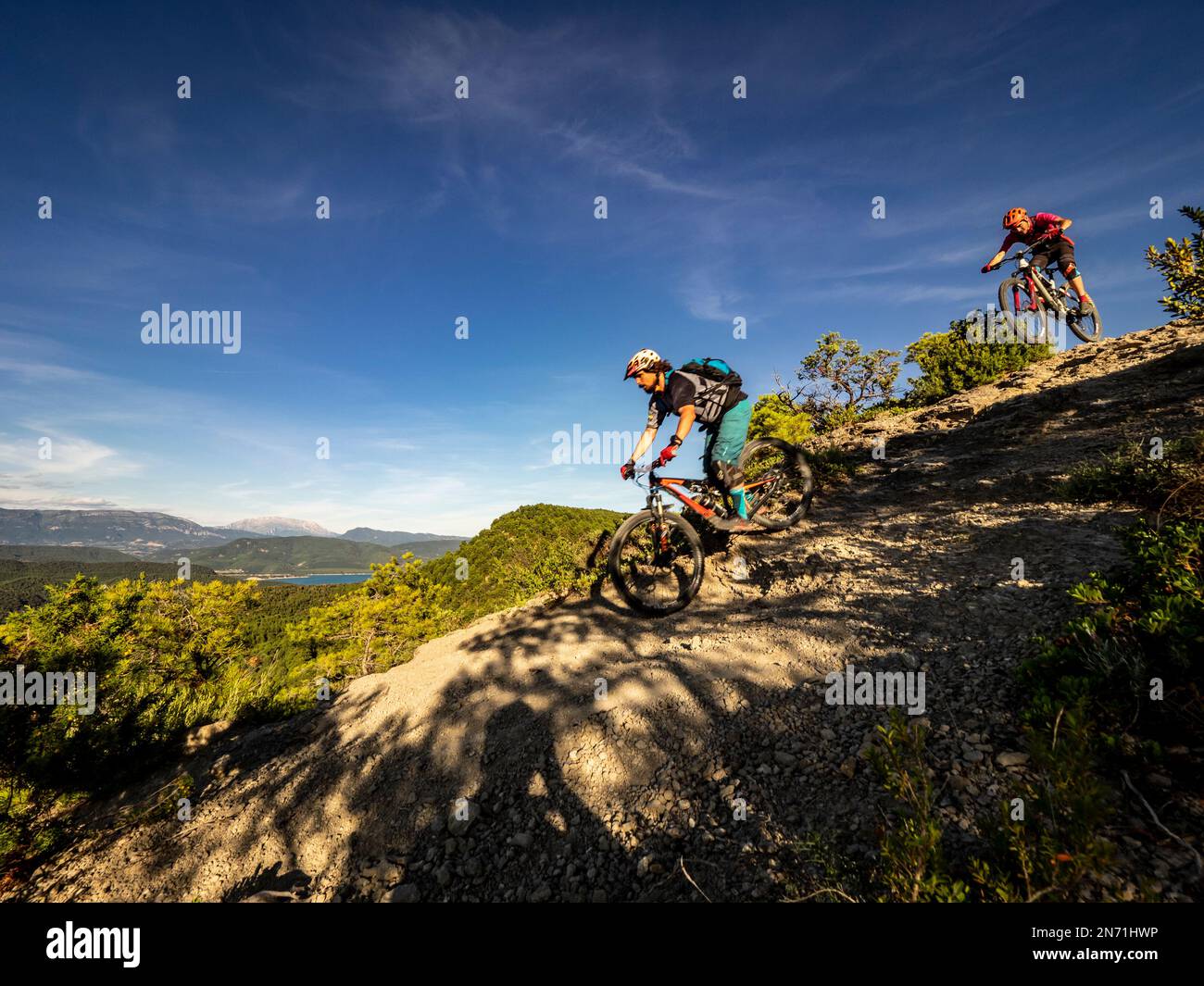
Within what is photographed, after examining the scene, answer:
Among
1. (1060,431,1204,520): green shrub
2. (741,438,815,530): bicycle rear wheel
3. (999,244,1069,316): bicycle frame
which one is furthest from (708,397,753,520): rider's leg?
(999,244,1069,316): bicycle frame

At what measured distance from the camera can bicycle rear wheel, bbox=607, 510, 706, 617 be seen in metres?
6.36

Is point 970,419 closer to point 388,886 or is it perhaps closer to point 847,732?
point 847,732

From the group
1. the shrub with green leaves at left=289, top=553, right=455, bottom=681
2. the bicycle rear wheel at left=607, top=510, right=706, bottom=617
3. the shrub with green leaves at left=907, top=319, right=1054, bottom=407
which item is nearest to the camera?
the bicycle rear wheel at left=607, top=510, right=706, bottom=617

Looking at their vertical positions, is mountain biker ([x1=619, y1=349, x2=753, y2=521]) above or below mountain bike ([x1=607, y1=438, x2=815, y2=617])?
above

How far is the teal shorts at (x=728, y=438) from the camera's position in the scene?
7.01 meters

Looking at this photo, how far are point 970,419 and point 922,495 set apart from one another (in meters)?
5.72

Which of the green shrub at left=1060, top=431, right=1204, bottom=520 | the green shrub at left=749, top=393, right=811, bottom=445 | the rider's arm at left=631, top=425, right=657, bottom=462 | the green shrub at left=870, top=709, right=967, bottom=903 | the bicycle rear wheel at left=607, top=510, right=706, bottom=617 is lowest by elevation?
the green shrub at left=870, top=709, right=967, bottom=903

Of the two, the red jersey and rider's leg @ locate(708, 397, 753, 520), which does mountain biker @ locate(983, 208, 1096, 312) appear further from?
rider's leg @ locate(708, 397, 753, 520)

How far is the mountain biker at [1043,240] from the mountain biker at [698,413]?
Result: 9416 mm

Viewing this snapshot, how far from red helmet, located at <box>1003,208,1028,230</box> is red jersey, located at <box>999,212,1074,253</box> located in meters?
0.15

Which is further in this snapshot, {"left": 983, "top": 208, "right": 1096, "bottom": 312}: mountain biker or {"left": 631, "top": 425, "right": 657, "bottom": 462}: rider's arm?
{"left": 983, "top": 208, "right": 1096, "bottom": 312}: mountain biker

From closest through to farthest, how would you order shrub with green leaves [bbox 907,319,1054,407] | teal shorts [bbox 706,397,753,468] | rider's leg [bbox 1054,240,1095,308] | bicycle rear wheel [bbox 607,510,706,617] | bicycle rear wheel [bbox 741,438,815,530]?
bicycle rear wheel [bbox 607,510,706,617], teal shorts [bbox 706,397,753,468], bicycle rear wheel [bbox 741,438,815,530], rider's leg [bbox 1054,240,1095,308], shrub with green leaves [bbox 907,319,1054,407]
